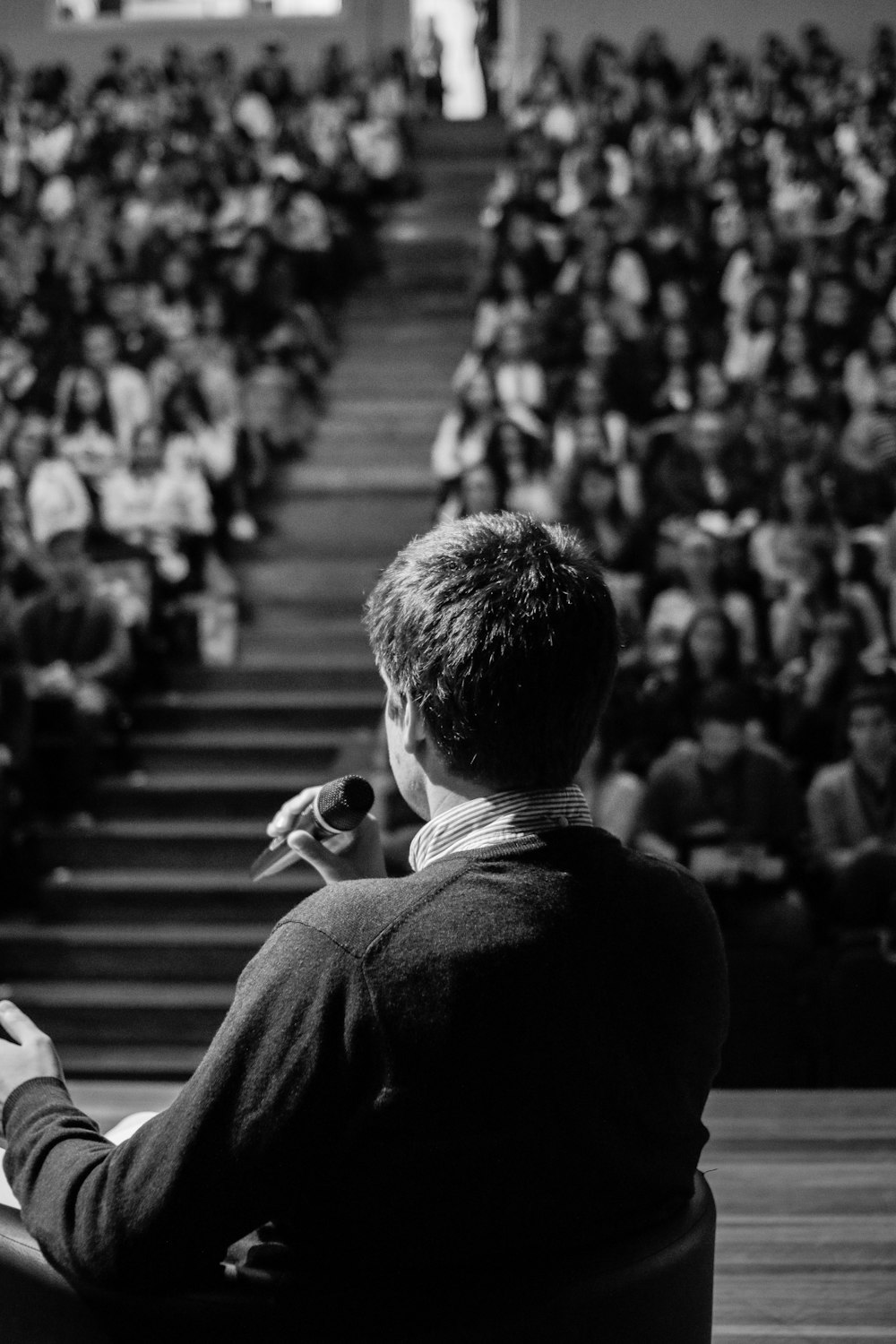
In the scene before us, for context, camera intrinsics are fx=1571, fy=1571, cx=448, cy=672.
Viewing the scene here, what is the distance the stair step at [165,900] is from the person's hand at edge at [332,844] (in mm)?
3175

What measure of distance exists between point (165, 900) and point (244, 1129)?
12.3 ft

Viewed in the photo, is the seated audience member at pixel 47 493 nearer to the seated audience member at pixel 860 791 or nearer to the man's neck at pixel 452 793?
the seated audience member at pixel 860 791

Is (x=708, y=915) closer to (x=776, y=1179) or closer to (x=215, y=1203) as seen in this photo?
(x=215, y=1203)

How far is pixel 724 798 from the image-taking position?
3.86m

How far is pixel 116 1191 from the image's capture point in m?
1.02

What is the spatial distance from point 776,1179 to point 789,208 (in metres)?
7.22

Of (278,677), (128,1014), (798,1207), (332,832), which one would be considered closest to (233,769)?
(278,677)

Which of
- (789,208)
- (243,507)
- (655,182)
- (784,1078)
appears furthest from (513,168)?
(784,1078)

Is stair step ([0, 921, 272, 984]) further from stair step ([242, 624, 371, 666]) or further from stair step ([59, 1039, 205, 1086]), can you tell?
stair step ([242, 624, 371, 666])

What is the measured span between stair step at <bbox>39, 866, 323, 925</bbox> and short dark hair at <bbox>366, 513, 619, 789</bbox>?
3513 mm

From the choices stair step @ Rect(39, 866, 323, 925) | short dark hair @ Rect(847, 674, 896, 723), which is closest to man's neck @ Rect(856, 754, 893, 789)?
short dark hair @ Rect(847, 674, 896, 723)

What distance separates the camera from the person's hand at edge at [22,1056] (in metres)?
1.19

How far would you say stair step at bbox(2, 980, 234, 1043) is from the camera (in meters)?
4.26

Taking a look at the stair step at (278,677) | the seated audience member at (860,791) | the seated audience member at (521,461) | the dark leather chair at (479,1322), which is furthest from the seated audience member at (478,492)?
the dark leather chair at (479,1322)
